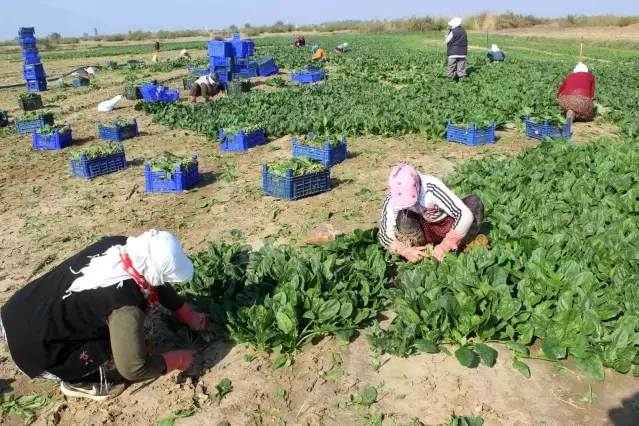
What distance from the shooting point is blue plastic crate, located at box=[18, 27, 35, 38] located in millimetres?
18797

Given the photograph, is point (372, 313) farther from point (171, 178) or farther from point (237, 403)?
point (171, 178)

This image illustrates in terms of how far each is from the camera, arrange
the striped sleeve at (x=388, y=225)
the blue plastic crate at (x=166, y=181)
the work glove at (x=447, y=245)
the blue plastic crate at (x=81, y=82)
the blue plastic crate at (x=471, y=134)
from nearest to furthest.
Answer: the work glove at (x=447, y=245) → the striped sleeve at (x=388, y=225) → the blue plastic crate at (x=166, y=181) → the blue plastic crate at (x=471, y=134) → the blue plastic crate at (x=81, y=82)

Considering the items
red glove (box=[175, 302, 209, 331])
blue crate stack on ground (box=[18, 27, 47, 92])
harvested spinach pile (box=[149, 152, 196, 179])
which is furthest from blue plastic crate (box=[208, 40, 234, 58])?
red glove (box=[175, 302, 209, 331])

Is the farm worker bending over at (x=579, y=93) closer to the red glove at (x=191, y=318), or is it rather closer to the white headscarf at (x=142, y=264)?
the red glove at (x=191, y=318)

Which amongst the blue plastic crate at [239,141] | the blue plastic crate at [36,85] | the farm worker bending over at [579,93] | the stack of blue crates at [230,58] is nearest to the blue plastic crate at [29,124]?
the blue plastic crate at [239,141]

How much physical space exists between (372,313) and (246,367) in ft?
3.90

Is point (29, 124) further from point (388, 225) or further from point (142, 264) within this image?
point (142, 264)

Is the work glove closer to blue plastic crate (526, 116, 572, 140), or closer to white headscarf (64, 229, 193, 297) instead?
white headscarf (64, 229, 193, 297)

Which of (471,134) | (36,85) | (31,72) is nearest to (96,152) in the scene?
(471,134)

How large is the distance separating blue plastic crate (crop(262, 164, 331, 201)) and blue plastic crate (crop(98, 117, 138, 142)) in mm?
5396

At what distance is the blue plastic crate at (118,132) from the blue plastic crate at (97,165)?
2436 millimetres

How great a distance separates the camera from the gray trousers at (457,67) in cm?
1933

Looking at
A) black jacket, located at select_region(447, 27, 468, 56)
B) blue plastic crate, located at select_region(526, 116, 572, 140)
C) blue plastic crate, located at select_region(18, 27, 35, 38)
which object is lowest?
blue plastic crate, located at select_region(526, 116, 572, 140)

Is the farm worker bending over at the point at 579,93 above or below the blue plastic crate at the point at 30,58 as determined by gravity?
below
